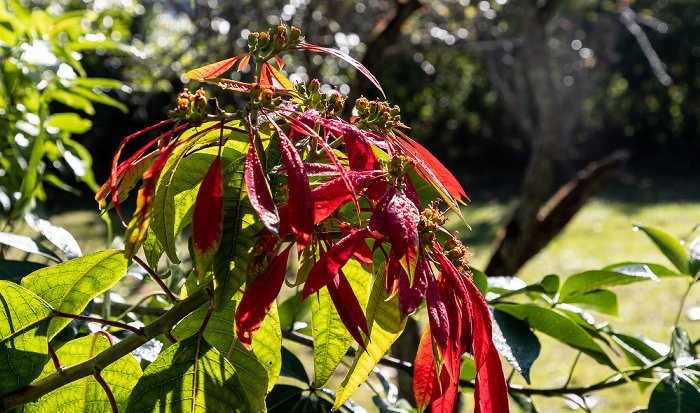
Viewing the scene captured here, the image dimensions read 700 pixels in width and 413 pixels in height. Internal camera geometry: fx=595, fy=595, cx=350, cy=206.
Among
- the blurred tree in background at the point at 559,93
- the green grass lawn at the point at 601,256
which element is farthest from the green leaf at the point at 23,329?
the blurred tree in background at the point at 559,93

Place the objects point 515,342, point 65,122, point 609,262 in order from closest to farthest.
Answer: point 515,342
point 65,122
point 609,262

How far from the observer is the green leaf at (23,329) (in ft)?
1.60

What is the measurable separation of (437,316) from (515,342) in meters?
0.32

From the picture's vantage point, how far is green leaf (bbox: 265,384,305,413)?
70cm

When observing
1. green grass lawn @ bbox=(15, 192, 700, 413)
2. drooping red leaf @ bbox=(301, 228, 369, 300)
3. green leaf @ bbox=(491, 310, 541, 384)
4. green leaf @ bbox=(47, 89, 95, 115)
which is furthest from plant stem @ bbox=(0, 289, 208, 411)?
green grass lawn @ bbox=(15, 192, 700, 413)

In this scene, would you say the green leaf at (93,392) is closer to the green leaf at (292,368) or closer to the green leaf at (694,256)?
the green leaf at (292,368)

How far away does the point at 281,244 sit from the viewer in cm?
45

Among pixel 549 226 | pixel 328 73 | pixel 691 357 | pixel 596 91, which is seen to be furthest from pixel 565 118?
pixel 691 357

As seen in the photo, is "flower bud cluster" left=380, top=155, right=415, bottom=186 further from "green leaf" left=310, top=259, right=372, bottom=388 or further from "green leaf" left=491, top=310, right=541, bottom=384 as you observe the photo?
"green leaf" left=491, top=310, right=541, bottom=384

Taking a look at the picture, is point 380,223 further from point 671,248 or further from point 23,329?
point 671,248

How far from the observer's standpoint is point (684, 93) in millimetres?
11523

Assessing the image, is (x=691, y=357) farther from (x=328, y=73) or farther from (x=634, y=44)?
(x=634, y=44)

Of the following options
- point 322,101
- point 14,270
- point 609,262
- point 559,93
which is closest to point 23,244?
point 14,270

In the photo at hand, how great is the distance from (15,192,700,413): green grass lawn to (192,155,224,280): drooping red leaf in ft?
8.86
